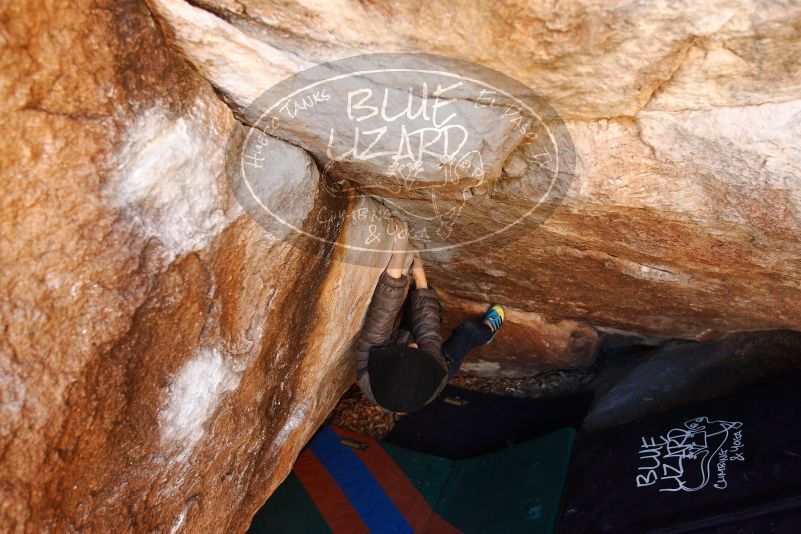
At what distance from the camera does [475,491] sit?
3416 mm

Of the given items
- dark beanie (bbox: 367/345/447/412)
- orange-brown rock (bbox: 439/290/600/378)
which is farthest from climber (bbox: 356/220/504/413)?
orange-brown rock (bbox: 439/290/600/378)

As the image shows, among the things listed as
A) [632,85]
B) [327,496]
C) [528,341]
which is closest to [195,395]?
[632,85]

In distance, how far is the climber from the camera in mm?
2945

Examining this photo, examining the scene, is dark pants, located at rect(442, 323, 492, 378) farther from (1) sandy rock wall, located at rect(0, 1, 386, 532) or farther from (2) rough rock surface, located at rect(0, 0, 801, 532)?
(1) sandy rock wall, located at rect(0, 1, 386, 532)

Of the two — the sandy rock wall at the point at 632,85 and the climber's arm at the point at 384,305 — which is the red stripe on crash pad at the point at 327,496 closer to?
the climber's arm at the point at 384,305

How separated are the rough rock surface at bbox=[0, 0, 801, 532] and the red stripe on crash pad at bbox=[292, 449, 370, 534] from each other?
1.07m

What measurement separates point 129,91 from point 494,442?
3025mm

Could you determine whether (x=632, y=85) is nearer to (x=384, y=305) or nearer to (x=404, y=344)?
(x=384, y=305)

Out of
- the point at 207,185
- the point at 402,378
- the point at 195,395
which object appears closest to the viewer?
the point at 207,185

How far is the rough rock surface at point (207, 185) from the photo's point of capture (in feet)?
4.54

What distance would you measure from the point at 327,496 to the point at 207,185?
7.73 feet

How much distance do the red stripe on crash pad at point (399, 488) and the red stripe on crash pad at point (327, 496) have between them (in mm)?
226

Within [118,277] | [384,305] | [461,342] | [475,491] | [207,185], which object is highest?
[207,185]

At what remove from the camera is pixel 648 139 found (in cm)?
182
